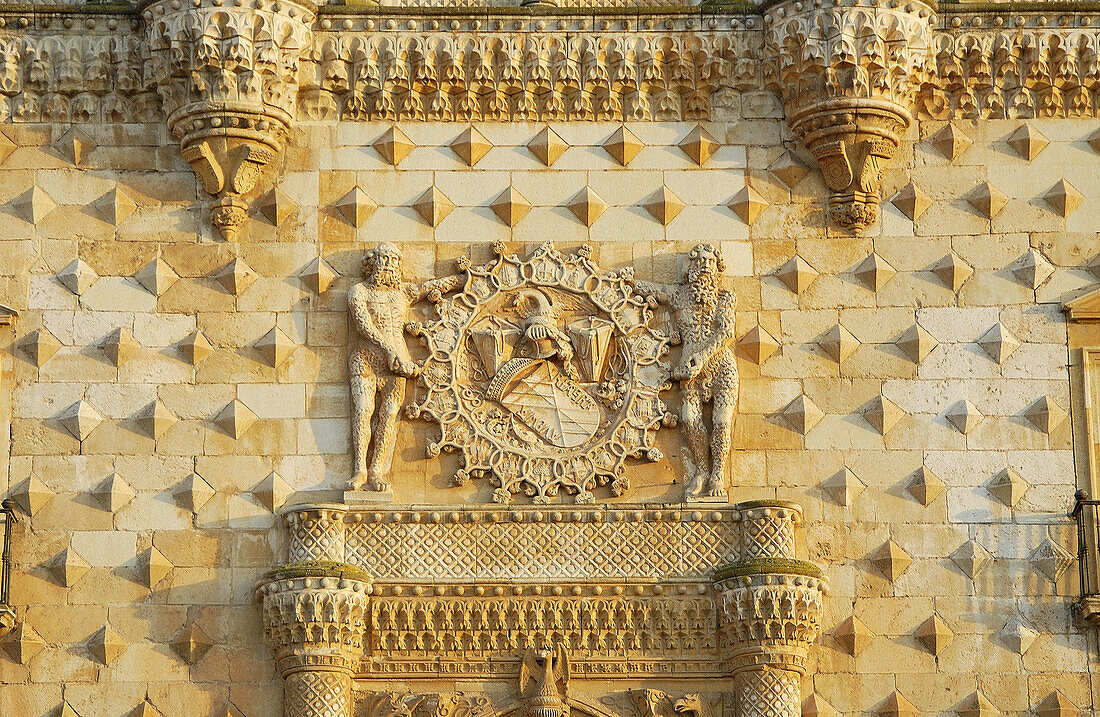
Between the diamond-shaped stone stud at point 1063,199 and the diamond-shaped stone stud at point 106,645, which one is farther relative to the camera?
the diamond-shaped stone stud at point 1063,199

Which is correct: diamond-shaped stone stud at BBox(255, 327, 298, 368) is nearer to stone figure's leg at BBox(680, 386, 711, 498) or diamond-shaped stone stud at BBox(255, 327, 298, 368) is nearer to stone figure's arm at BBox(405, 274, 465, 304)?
stone figure's arm at BBox(405, 274, 465, 304)

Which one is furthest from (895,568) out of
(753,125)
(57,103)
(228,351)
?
(57,103)

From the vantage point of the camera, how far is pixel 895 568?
1727 centimetres

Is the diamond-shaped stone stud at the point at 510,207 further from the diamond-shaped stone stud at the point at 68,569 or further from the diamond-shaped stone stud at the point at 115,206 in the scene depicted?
the diamond-shaped stone stud at the point at 68,569

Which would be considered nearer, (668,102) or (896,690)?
(896,690)

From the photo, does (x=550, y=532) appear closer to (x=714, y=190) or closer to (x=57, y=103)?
(x=714, y=190)

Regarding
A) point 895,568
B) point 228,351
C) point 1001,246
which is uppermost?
point 1001,246

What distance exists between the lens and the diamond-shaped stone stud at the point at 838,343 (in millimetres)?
17734

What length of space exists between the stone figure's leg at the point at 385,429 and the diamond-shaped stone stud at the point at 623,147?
2.49m

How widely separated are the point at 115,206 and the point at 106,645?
11.3 feet

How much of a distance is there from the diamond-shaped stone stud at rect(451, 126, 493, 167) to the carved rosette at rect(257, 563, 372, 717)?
11.4ft

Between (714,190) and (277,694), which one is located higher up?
(714,190)

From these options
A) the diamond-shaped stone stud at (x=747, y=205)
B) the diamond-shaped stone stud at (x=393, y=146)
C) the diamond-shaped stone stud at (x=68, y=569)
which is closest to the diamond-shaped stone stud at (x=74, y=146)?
the diamond-shaped stone stud at (x=393, y=146)

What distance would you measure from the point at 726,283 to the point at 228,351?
12.8ft
